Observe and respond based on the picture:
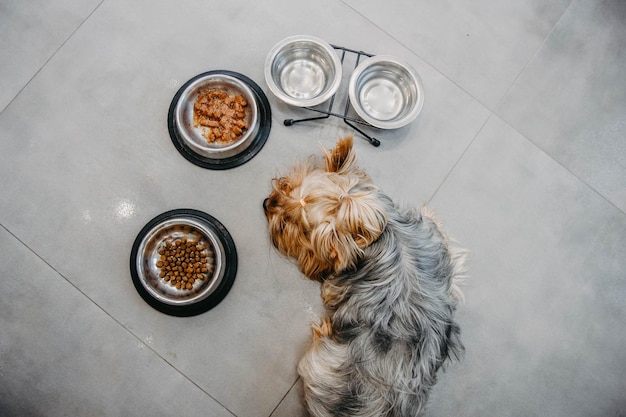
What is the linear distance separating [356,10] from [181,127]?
1666 mm

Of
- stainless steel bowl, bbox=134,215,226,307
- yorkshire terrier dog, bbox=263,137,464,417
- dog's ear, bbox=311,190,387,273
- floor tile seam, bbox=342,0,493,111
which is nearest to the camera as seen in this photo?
dog's ear, bbox=311,190,387,273

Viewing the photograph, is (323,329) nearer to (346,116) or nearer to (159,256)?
(159,256)

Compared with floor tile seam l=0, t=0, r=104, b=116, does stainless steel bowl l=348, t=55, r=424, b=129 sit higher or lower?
higher

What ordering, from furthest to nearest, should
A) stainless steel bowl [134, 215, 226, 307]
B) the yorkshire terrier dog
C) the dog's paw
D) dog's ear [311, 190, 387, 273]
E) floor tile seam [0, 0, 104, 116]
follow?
floor tile seam [0, 0, 104, 116] → stainless steel bowl [134, 215, 226, 307] → the dog's paw → the yorkshire terrier dog → dog's ear [311, 190, 387, 273]

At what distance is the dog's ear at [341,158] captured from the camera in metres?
2.44

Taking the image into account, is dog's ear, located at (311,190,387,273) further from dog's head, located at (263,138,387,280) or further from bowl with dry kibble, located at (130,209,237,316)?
bowl with dry kibble, located at (130,209,237,316)

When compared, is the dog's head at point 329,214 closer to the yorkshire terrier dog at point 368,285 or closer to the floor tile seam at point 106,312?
the yorkshire terrier dog at point 368,285

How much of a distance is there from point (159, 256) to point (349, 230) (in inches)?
60.1

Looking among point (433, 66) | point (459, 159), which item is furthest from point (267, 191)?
point (433, 66)

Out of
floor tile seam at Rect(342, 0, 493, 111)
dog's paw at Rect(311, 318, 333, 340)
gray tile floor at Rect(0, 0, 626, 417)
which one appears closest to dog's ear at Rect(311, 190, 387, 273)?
dog's paw at Rect(311, 318, 333, 340)

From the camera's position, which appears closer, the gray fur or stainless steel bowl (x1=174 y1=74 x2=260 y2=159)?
the gray fur

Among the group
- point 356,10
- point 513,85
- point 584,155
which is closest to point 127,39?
point 356,10

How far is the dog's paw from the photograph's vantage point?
281 cm

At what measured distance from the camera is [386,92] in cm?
330
